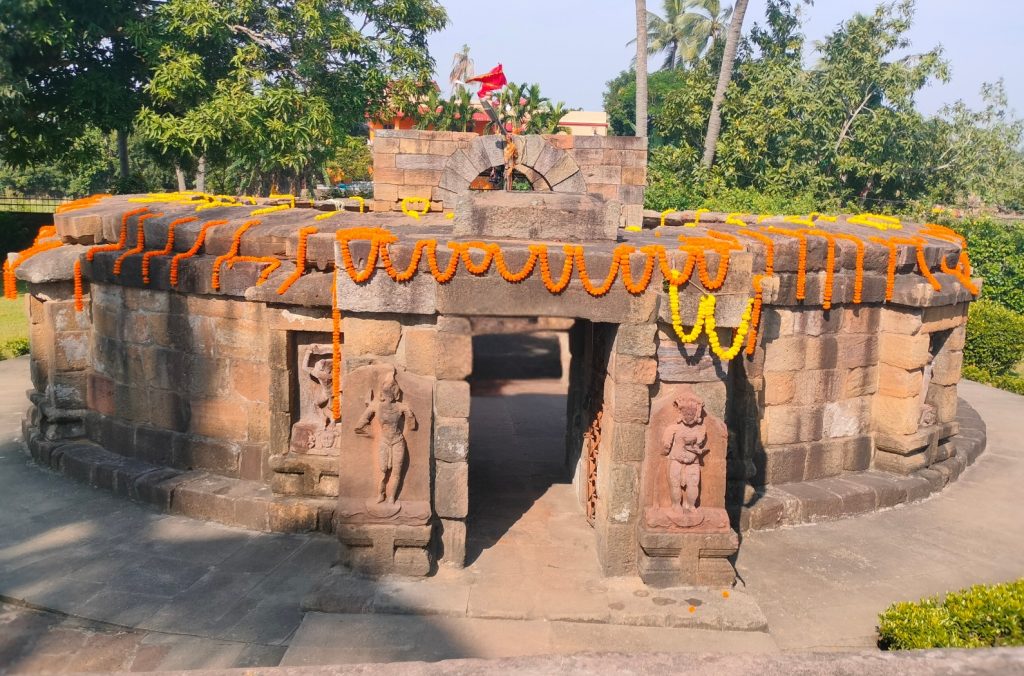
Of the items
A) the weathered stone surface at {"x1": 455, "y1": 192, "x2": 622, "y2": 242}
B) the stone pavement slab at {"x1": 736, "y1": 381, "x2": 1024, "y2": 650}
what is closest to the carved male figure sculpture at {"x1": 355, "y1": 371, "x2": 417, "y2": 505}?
the weathered stone surface at {"x1": 455, "y1": 192, "x2": 622, "y2": 242}

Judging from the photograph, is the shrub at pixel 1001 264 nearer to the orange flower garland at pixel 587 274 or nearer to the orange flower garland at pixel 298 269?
the orange flower garland at pixel 587 274

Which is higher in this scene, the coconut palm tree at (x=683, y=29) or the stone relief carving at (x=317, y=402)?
the coconut palm tree at (x=683, y=29)

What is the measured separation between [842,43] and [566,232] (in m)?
23.0

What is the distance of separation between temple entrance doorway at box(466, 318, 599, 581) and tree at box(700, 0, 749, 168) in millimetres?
11380

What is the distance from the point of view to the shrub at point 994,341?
15.9 meters

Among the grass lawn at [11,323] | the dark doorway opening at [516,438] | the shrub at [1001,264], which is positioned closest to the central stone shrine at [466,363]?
the dark doorway opening at [516,438]

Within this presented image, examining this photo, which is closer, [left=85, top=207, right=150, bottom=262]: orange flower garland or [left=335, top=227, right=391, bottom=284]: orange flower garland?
[left=335, top=227, right=391, bottom=284]: orange flower garland

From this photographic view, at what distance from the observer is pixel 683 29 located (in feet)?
155

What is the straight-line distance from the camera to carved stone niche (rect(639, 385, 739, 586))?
21.7 feet

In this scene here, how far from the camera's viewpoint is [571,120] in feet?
199

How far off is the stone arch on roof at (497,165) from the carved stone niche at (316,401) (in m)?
5.70

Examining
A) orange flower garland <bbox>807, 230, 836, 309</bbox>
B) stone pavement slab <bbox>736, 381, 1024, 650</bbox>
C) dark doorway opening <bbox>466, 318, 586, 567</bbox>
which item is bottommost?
stone pavement slab <bbox>736, 381, 1024, 650</bbox>

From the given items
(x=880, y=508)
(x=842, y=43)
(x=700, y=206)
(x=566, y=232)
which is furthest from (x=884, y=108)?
(x=566, y=232)

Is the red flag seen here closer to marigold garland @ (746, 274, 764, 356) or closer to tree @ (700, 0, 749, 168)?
marigold garland @ (746, 274, 764, 356)
